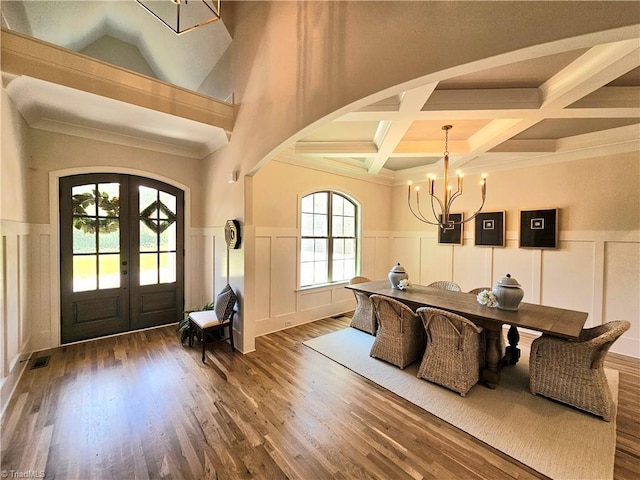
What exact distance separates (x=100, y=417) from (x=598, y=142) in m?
6.47

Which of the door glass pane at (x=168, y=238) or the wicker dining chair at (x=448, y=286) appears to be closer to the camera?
the wicker dining chair at (x=448, y=286)

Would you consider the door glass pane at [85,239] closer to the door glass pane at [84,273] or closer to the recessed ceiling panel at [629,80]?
the door glass pane at [84,273]

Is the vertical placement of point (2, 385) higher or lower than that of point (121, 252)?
lower

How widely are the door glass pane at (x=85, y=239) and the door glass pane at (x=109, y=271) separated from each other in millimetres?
194

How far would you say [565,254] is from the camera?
3.91 metres

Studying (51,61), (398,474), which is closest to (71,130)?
(51,61)

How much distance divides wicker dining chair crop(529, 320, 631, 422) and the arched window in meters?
3.27

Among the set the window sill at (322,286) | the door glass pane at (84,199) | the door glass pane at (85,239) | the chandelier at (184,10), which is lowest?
the window sill at (322,286)

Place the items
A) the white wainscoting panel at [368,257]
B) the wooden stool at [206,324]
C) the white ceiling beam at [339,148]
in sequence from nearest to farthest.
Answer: the wooden stool at [206,324] < the white ceiling beam at [339,148] < the white wainscoting panel at [368,257]

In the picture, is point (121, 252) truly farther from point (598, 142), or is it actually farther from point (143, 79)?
point (598, 142)

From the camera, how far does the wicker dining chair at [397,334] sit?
303 centimetres

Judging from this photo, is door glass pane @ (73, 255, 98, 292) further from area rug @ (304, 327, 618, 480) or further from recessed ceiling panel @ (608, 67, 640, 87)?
recessed ceiling panel @ (608, 67, 640, 87)

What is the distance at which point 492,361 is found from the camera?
272 cm

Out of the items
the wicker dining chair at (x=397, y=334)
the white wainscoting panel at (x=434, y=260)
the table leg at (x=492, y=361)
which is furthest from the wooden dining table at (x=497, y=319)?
the white wainscoting panel at (x=434, y=260)
